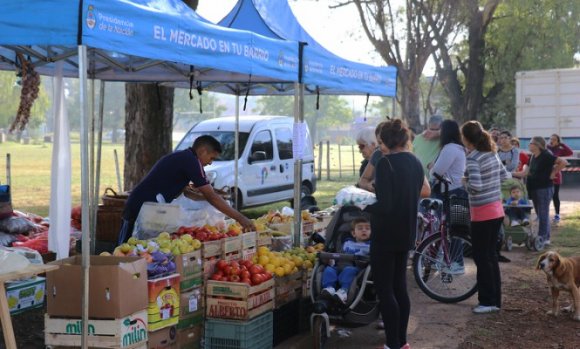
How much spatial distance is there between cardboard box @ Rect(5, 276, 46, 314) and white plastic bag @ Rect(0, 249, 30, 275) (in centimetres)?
146

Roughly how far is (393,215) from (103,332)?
7.48ft

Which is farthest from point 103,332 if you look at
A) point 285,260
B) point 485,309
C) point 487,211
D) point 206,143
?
point 485,309

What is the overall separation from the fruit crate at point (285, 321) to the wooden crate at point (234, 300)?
47 cm

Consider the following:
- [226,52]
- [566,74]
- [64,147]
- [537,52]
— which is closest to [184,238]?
[64,147]

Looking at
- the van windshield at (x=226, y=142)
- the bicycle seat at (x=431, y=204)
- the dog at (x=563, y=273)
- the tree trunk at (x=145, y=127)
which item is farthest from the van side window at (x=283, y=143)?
the dog at (x=563, y=273)

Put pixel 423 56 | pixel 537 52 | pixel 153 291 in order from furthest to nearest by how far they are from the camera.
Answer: pixel 537 52
pixel 423 56
pixel 153 291

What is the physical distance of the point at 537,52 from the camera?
30625mm

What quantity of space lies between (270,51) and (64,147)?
2122 mm

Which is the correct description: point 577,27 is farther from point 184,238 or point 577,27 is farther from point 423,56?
point 184,238

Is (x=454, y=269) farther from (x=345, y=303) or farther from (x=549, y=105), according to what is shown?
(x=549, y=105)

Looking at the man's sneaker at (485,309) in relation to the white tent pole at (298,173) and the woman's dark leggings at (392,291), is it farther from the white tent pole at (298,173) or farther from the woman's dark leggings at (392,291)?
the white tent pole at (298,173)

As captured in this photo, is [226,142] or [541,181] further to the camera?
[226,142]

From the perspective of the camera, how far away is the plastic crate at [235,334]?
5453 millimetres

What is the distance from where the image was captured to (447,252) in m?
7.57
